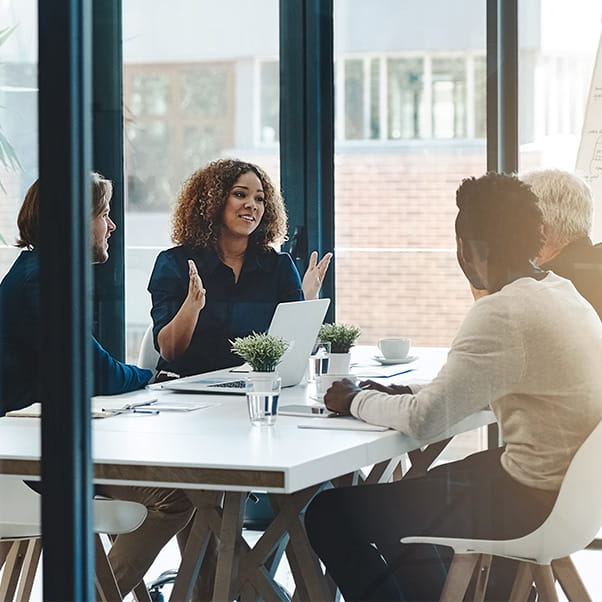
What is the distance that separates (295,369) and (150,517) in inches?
22.4

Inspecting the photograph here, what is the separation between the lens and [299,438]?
2.04 m

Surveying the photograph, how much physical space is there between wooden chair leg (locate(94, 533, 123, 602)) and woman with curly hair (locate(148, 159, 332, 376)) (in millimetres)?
744

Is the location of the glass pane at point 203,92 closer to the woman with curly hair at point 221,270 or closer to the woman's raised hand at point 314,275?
the woman with curly hair at point 221,270

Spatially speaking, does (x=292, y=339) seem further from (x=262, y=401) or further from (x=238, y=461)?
(x=238, y=461)

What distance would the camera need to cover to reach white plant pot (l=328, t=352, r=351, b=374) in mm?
2503

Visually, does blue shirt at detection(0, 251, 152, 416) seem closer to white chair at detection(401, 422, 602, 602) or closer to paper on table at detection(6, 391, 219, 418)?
paper on table at detection(6, 391, 219, 418)

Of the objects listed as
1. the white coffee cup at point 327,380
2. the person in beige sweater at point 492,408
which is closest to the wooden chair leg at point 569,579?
the person in beige sweater at point 492,408

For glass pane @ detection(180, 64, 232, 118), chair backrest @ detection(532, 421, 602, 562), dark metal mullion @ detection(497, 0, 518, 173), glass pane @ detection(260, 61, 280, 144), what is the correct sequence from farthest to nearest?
1. glass pane @ detection(260, 61, 280, 144)
2. glass pane @ detection(180, 64, 232, 118)
3. dark metal mullion @ detection(497, 0, 518, 173)
4. chair backrest @ detection(532, 421, 602, 562)

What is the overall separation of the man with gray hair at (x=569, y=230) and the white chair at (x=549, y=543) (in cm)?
36

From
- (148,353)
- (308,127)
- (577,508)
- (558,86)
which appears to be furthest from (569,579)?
(308,127)

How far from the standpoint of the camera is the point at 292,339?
2652 millimetres

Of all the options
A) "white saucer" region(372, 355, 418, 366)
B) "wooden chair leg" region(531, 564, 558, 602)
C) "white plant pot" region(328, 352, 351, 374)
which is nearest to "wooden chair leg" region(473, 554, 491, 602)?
"wooden chair leg" region(531, 564, 558, 602)

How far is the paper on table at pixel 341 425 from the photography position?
2135 millimetres

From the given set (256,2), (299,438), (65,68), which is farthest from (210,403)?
(256,2)
